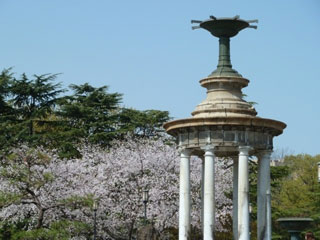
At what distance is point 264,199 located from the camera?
2836 cm

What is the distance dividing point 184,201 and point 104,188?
18447 mm

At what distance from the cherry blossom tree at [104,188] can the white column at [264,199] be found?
13576 mm


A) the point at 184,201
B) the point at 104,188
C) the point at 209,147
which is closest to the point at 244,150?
the point at 209,147

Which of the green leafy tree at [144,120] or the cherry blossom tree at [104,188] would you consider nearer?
the cherry blossom tree at [104,188]

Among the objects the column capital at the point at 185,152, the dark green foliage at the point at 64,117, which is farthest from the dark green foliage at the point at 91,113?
the column capital at the point at 185,152

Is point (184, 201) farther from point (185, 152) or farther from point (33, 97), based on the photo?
point (33, 97)

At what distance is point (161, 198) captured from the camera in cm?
4697

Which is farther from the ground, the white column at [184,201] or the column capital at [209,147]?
the column capital at [209,147]

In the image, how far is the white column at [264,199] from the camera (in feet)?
92.1

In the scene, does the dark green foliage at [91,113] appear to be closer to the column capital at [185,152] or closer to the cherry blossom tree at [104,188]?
the cherry blossom tree at [104,188]

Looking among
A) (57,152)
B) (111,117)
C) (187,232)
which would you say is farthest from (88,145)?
(187,232)

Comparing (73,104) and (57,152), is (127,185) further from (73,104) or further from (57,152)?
(73,104)

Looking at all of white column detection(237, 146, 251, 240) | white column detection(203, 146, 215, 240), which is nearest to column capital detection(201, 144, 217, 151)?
white column detection(203, 146, 215, 240)

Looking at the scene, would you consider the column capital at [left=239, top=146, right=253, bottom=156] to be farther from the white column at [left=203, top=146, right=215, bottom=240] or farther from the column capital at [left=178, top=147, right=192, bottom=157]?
the column capital at [left=178, top=147, right=192, bottom=157]
